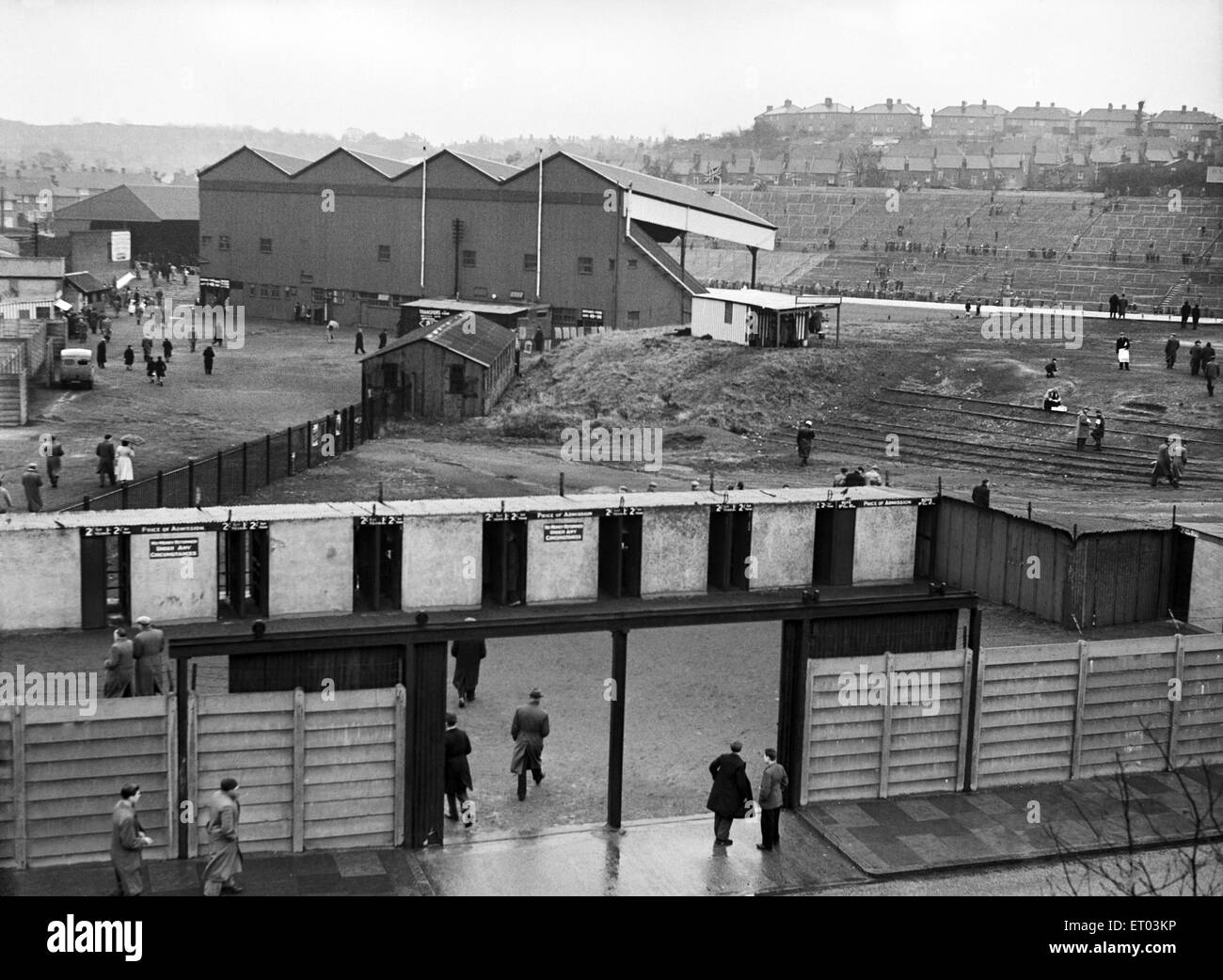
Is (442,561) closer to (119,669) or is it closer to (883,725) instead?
(119,669)

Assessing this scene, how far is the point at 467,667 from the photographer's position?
21406mm

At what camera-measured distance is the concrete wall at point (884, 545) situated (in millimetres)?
Answer: 23906

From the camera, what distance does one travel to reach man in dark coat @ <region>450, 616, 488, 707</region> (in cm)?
2128

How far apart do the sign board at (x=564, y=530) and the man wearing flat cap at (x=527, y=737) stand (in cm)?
312

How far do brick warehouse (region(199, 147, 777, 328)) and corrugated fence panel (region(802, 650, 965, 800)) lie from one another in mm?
51259

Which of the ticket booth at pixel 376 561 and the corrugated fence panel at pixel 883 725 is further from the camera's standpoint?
the ticket booth at pixel 376 561

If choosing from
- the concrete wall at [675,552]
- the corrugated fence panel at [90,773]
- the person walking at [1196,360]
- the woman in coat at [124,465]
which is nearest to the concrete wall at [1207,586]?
the concrete wall at [675,552]

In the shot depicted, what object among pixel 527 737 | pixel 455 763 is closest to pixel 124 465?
pixel 527 737

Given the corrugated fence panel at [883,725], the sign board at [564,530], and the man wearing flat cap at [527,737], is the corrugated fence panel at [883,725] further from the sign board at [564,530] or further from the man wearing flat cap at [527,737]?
the sign board at [564,530]

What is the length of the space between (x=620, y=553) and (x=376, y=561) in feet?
11.3

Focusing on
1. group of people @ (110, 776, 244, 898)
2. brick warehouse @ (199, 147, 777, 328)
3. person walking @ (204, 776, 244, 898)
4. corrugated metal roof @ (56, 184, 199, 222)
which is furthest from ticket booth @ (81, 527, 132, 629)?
corrugated metal roof @ (56, 184, 199, 222)
